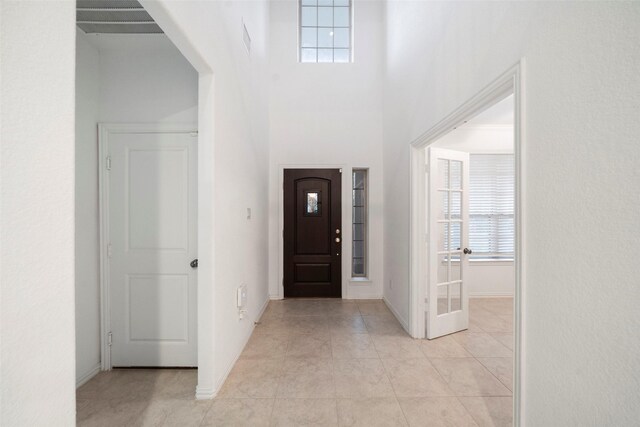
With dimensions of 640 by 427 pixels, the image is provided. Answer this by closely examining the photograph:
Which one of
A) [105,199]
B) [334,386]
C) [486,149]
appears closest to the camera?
[334,386]

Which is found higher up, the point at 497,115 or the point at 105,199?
the point at 497,115

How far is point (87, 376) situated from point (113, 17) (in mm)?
2728

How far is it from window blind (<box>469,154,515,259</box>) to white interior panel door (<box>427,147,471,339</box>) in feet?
5.41

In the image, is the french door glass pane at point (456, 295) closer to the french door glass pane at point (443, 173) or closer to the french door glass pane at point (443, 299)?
the french door glass pane at point (443, 299)

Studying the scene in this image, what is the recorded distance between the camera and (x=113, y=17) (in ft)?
6.84

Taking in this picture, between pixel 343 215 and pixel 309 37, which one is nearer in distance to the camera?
pixel 343 215

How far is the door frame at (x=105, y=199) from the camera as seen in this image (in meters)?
2.40

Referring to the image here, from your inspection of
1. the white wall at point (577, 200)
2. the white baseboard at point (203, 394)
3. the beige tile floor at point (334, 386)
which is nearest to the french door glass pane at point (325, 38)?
the white wall at point (577, 200)

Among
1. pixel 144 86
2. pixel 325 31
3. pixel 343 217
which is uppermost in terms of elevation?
pixel 325 31

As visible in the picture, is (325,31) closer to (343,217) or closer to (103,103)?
(343,217)

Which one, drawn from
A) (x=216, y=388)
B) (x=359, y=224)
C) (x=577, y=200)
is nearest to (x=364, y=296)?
(x=359, y=224)
